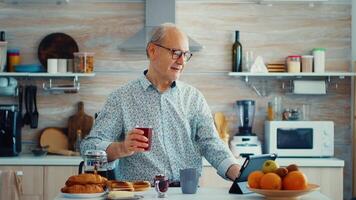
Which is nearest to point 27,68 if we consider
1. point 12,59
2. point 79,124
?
point 12,59

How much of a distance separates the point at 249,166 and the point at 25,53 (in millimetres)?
3242

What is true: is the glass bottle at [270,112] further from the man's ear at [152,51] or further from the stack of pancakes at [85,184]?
the stack of pancakes at [85,184]

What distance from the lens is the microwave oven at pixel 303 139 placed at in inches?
202

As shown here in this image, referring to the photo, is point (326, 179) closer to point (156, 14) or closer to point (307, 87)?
point (307, 87)

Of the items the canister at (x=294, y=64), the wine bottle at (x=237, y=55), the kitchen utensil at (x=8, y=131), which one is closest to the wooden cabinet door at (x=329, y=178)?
the canister at (x=294, y=64)

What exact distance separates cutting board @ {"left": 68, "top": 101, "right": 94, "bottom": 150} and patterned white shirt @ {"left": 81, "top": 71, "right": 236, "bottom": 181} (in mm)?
2119

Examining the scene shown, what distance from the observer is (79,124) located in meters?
5.34

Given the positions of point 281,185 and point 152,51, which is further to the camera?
point 152,51

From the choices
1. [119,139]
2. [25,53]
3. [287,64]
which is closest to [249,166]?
[119,139]

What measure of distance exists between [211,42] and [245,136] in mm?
873

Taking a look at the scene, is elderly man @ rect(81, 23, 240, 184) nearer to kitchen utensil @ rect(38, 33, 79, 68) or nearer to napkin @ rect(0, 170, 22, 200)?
napkin @ rect(0, 170, 22, 200)

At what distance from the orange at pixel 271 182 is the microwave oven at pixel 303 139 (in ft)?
9.00

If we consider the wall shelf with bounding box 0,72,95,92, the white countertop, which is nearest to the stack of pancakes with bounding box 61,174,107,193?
the white countertop

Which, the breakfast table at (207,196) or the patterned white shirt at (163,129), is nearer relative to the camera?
the breakfast table at (207,196)
